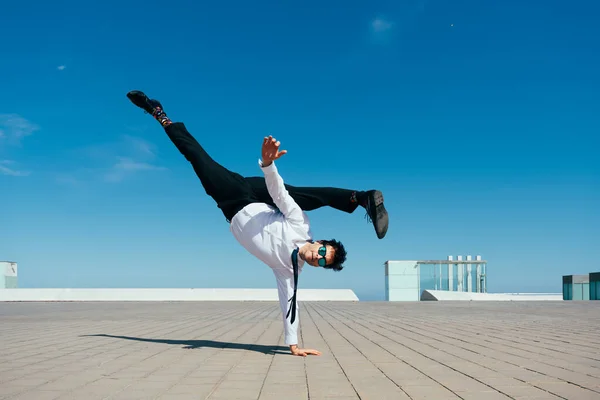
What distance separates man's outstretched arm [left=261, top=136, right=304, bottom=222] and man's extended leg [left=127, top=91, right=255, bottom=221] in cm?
49

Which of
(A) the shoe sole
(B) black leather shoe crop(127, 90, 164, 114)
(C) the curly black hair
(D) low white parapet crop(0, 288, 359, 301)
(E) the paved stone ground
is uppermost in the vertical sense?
(B) black leather shoe crop(127, 90, 164, 114)

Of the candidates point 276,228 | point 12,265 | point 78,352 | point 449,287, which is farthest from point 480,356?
point 12,265

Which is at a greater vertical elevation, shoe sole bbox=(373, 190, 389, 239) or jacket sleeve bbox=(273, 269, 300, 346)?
shoe sole bbox=(373, 190, 389, 239)

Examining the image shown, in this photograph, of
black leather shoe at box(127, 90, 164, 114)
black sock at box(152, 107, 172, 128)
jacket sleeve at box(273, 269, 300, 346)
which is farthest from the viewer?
black leather shoe at box(127, 90, 164, 114)

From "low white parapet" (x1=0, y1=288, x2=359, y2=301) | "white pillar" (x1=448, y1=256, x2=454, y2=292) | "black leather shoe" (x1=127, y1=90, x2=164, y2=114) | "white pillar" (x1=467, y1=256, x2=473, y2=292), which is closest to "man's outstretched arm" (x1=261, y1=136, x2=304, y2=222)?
"black leather shoe" (x1=127, y1=90, x2=164, y2=114)

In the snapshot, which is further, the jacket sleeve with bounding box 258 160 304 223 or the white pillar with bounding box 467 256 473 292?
the white pillar with bounding box 467 256 473 292

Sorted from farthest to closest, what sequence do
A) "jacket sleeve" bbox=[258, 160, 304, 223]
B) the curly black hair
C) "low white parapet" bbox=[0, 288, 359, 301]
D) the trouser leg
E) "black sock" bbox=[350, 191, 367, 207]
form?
"low white parapet" bbox=[0, 288, 359, 301]
the trouser leg
"black sock" bbox=[350, 191, 367, 207]
the curly black hair
"jacket sleeve" bbox=[258, 160, 304, 223]

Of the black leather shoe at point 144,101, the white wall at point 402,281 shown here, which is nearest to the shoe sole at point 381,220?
the black leather shoe at point 144,101

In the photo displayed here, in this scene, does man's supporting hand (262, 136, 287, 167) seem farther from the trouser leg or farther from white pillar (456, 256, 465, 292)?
white pillar (456, 256, 465, 292)

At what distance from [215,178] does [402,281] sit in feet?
58.1

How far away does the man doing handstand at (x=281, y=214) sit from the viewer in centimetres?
469

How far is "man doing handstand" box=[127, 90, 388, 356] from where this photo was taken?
15.4 ft

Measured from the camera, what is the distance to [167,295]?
21922 millimetres

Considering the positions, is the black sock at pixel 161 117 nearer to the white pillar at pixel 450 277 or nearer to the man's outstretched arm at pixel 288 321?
the man's outstretched arm at pixel 288 321
